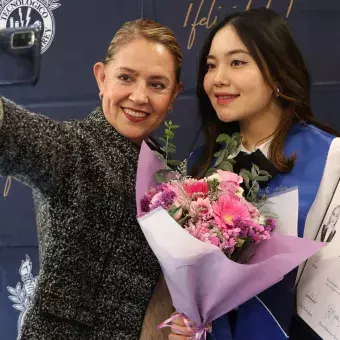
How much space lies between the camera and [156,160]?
1176 mm

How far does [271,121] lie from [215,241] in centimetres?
53

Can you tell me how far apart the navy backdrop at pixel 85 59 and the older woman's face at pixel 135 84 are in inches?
17.7

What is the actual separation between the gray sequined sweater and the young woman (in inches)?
6.2

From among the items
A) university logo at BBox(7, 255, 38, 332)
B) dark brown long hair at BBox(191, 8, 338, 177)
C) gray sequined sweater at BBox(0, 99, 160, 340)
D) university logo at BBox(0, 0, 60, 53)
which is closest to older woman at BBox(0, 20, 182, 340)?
gray sequined sweater at BBox(0, 99, 160, 340)

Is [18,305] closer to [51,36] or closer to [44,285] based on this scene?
[44,285]

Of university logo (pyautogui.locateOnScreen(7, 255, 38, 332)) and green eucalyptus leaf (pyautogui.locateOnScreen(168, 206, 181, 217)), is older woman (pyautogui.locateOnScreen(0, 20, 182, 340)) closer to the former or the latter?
green eucalyptus leaf (pyautogui.locateOnScreen(168, 206, 181, 217))

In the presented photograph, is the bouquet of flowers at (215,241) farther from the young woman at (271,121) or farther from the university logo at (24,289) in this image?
the university logo at (24,289)

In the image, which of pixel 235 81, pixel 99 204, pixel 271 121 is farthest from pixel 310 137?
pixel 99 204

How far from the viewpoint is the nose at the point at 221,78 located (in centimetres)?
131

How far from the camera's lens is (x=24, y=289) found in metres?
1.85

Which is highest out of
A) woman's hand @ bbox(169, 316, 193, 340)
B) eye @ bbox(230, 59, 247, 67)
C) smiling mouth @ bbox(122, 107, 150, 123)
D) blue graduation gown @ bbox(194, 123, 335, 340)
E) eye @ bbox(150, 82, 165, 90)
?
eye @ bbox(230, 59, 247, 67)

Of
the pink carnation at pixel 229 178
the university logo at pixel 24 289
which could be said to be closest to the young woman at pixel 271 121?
the pink carnation at pixel 229 178

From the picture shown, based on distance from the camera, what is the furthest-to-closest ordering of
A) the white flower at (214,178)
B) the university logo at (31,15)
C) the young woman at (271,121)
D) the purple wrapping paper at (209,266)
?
1. the university logo at (31,15)
2. the young woman at (271,121)
3. the white flower at (214,178)
4. the purple wrapping paper at (209,266)

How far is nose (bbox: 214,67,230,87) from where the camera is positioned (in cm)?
131
